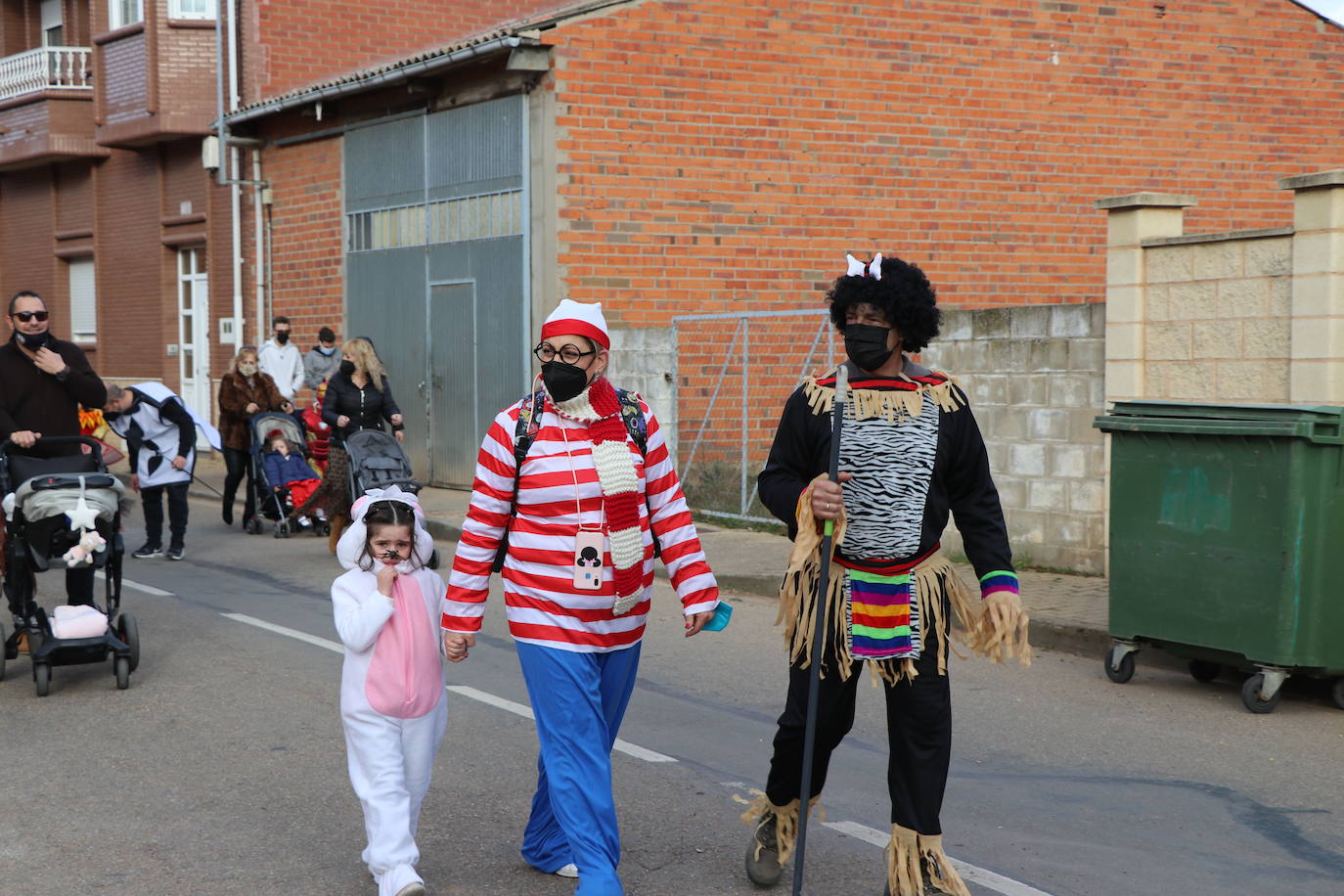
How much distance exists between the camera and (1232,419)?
24.7ft

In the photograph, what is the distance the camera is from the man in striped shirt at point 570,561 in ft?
14.5

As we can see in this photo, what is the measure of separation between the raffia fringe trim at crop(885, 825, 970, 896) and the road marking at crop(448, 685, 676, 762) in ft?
6.77

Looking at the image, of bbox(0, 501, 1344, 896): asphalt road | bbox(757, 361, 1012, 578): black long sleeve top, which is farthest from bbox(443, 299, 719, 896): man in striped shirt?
bbox(0, 501, 1344, 896): asphalt road

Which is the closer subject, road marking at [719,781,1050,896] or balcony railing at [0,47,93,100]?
road marking at [719,781,1050,896]

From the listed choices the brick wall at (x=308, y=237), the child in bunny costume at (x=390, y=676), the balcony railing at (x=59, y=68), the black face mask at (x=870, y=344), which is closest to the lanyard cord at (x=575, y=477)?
the child in bunny costume at (x=390, y=676)

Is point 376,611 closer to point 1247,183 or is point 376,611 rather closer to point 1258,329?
point 1258,329

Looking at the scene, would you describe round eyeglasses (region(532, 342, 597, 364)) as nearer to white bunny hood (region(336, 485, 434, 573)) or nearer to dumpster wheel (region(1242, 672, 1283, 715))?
white bunny hood (region(336, 485, 434, 573))

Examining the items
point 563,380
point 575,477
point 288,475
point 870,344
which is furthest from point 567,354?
point 288,475

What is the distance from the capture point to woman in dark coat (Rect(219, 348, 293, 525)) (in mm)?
14688

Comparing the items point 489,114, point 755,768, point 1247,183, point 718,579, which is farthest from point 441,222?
point 755,768

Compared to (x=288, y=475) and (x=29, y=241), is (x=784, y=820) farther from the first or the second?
(x=29, y=241)

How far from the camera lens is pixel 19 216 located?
27.3m

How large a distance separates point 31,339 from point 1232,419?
5.93 meters

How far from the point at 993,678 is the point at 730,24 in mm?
9275
